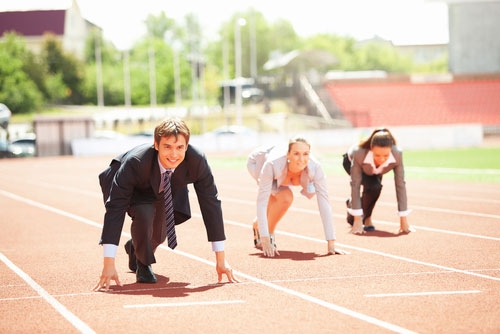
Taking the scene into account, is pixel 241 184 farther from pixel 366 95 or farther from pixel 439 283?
pixel 366 95

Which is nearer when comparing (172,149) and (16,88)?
(172,149)

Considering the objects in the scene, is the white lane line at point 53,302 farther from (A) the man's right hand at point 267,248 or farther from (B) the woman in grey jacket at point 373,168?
(B) the woman in grey jacket at point 373,168

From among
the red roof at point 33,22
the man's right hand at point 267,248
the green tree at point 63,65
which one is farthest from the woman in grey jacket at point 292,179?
the red roof at point 33,22

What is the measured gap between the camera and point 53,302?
8.08 m

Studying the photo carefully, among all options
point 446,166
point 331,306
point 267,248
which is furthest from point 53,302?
point 446,166

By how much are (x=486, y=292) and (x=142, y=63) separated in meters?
117

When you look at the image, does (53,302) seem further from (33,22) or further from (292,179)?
(33,22)

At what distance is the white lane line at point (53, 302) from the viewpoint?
6958mm

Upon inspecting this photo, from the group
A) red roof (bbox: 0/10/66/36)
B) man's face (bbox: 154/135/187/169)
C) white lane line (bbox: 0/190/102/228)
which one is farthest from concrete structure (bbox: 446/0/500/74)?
red roof (bbox: 0/10/66/36)

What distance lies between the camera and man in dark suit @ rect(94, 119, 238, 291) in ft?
26.7

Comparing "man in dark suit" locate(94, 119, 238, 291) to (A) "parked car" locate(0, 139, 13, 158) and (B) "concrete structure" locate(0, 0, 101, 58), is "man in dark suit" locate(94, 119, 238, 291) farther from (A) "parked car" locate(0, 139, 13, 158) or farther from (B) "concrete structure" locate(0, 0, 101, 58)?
(B) "concrete structure" locate(0, 0, 101, 58)

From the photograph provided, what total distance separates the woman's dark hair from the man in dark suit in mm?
3945

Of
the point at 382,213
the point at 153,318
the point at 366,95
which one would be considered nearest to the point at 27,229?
the point at 382,213

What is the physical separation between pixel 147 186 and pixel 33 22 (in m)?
127
